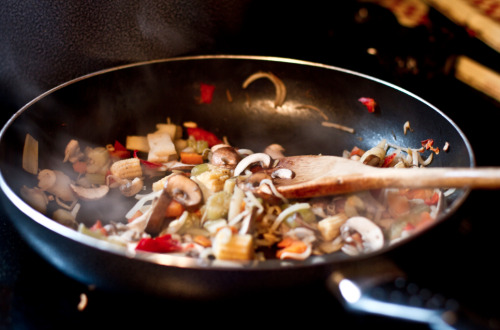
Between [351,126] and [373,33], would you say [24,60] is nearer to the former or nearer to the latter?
[351,126]

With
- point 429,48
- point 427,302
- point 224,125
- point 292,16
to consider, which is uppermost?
point 429,48

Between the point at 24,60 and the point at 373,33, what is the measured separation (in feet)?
8.83

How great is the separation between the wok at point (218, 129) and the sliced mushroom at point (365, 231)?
1.05 feet

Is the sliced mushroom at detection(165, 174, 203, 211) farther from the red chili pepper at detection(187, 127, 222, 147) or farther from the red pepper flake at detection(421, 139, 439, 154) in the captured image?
the red pepper flake at detection(421, 139, 439, 154)

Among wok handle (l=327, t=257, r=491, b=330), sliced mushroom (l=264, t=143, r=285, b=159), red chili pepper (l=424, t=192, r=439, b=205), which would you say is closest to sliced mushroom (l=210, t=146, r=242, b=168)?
sliced mushroom (l=264, t=143, r=285, b=159)

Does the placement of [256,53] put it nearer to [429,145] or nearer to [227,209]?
[429,145]

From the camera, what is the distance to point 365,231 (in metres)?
1.66

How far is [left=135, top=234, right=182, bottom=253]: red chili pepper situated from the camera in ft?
4.90

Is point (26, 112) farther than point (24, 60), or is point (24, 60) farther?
point (24, 60)

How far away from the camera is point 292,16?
319 cm

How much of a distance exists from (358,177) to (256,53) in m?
1.77

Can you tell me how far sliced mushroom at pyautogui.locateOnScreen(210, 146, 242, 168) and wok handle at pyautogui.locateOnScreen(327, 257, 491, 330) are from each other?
3.58 feet

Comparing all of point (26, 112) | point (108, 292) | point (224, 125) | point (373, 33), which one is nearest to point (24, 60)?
point (26, 112)

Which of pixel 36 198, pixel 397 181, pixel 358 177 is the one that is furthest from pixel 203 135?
pixel 397 181
